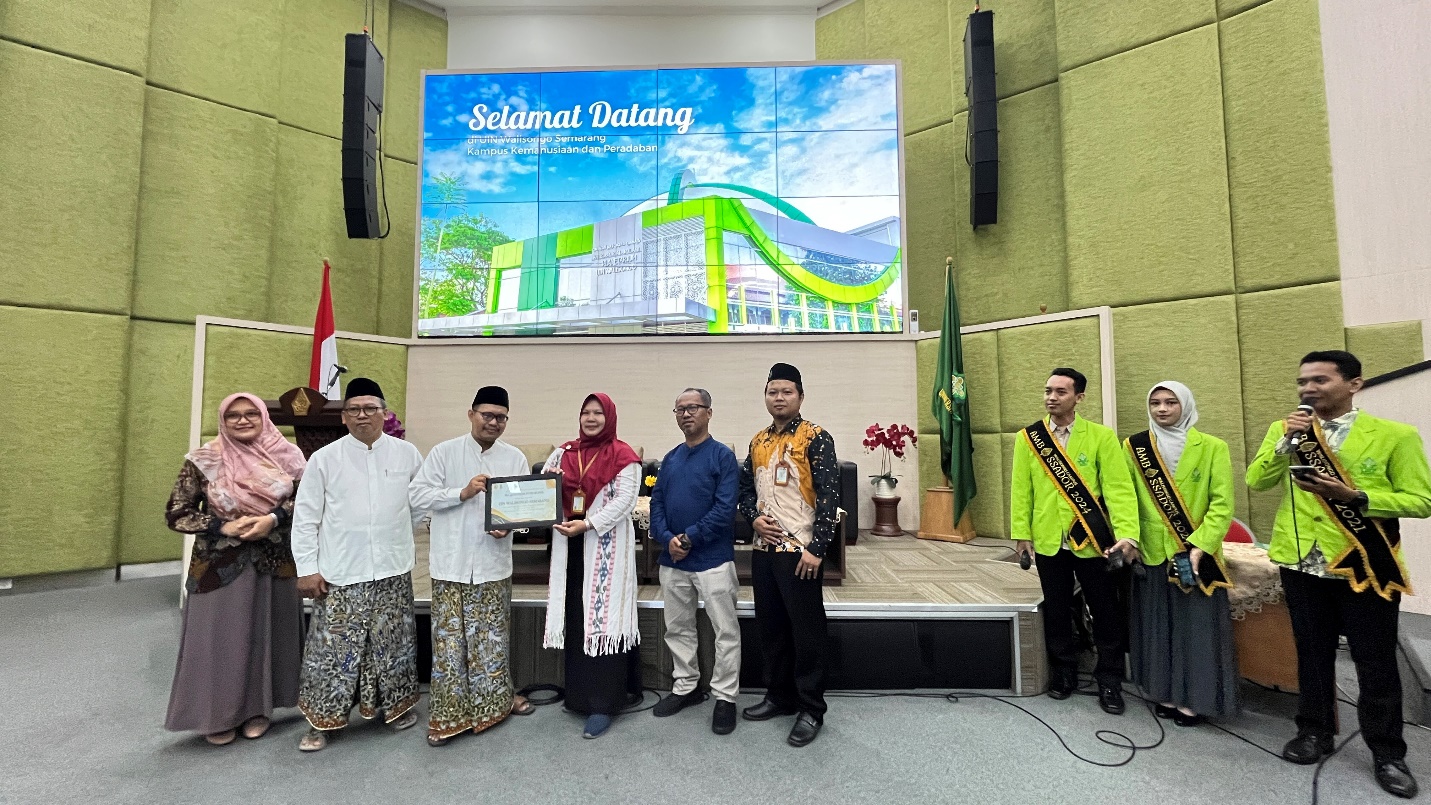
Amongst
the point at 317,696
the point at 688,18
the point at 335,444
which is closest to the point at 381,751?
the point at 317,696

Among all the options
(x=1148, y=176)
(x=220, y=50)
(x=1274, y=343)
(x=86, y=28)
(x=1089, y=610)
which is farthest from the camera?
(x=220, y=50)

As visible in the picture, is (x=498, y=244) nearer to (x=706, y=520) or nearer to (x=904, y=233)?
(x=904, y=233)

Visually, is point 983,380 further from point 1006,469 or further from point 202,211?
point 202,211

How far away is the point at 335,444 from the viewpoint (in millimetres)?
2410

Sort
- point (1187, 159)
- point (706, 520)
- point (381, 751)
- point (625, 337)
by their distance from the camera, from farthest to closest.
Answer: point (625, 337), point (1187, 159), point (706, 520), point (381, 751)

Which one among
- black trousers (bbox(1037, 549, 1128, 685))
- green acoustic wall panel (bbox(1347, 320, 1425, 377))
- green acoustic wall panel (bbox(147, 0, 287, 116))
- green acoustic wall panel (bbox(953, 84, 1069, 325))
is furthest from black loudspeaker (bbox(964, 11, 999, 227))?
green acoustic wall panel (bbox(147, 0, 287, 116))

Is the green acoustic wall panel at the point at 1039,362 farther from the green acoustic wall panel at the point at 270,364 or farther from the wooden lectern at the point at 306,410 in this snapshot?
the green acoustic wall panel at the point at 270,364

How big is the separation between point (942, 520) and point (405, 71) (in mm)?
7076

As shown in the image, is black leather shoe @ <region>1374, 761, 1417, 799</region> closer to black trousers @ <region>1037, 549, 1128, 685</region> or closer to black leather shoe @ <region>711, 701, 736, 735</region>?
black trousers @ <region>1037, 549, 1128, 685</region>

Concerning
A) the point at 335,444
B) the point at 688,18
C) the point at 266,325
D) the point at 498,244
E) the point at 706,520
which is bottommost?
the point at 706,520

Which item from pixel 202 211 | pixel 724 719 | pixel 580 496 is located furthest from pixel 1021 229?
pixel 202 211

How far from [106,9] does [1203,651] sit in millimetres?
8458

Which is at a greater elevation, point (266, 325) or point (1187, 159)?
point (1187, 159)

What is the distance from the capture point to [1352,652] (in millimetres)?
2074
